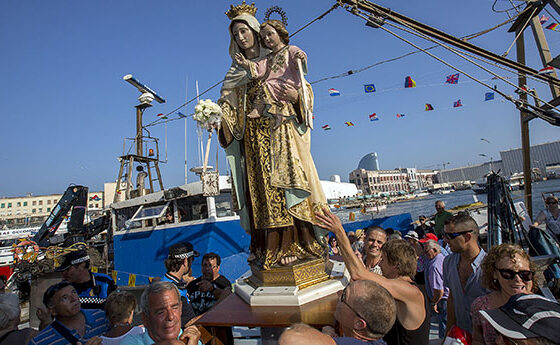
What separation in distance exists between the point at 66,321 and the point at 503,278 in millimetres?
3508

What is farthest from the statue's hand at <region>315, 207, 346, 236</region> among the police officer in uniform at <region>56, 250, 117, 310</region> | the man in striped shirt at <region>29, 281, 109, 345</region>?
the police officer in uniform at <region>56, 250, 117, 310</region>

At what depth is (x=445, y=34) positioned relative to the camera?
3.90 m

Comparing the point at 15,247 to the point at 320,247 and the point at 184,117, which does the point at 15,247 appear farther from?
the point at 320,247

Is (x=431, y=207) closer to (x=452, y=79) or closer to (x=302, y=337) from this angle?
(x=452, y=79)

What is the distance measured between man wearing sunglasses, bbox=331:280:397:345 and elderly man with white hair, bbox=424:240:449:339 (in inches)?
126

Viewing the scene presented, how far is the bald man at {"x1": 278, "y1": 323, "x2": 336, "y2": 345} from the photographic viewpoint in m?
1.30

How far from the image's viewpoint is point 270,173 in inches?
112

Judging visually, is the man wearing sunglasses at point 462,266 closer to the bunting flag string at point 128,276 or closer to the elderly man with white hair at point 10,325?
the elderly man with white hair at point 10,325

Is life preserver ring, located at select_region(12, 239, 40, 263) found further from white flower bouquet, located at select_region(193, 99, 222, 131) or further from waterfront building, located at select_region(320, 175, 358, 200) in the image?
waterfront building, located at select_region(320, 175, 358, 200)

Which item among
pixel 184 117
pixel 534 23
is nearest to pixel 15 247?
pixel 184 117

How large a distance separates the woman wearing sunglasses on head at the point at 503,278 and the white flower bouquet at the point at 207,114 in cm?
258

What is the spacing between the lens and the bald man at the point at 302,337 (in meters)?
1.30

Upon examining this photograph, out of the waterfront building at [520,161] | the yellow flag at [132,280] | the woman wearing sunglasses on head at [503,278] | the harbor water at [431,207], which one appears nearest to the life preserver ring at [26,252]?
the yellow flag at [132,280]

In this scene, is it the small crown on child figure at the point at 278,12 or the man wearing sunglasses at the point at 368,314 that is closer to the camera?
the man wearing sunglasses at the point at 368,314
